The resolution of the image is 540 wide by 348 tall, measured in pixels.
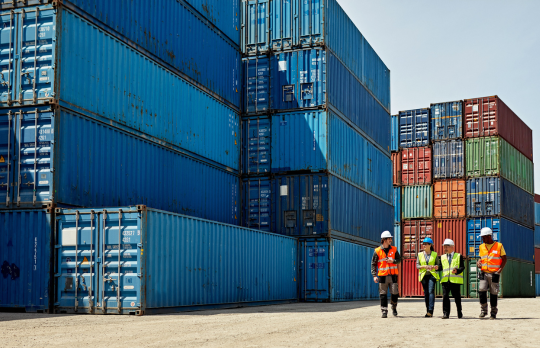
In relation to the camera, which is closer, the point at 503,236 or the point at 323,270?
the point at 323,270

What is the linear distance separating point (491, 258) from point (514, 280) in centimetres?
2584

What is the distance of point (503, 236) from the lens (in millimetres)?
34781

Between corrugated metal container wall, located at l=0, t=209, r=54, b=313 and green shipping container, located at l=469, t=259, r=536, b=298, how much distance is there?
24.4 m

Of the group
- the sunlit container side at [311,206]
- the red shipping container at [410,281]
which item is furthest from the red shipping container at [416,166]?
the sunlit container side at [311,206]

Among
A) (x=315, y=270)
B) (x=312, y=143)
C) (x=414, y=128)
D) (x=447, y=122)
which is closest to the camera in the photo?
(x=315, y=270)

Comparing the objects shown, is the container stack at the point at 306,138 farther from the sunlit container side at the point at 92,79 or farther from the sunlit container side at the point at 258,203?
the sunlit container side at the point at 92,79

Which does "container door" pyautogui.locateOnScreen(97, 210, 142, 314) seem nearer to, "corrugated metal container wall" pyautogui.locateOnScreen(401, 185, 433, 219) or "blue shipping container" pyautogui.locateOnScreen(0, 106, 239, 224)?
"blue shipping container" pyautogui.locateOnScreen(0, 106, 239, 224)

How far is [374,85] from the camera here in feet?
99.1

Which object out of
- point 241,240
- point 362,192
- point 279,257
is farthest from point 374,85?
point 241,240

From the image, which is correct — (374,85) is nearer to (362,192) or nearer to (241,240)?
(362,192)

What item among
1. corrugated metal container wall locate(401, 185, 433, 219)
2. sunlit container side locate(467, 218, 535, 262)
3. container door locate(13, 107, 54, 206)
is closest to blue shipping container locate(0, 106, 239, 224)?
container door locate(13, 107, 54, 206)

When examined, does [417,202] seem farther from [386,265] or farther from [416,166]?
[386,265]

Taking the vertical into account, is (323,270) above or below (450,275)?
below

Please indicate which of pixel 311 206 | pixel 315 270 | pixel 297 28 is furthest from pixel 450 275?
pixel 297 28
